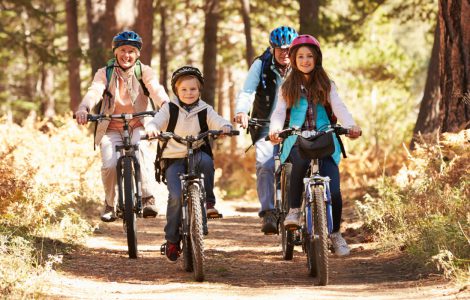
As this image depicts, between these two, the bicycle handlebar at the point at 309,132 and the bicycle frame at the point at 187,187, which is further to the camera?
the bicycle frame at the point at 187,187

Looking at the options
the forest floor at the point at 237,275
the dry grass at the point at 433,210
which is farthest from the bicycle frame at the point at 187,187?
the dry grass at the point at 433,210

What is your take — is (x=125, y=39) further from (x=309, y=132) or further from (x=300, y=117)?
(x=309, y=132)

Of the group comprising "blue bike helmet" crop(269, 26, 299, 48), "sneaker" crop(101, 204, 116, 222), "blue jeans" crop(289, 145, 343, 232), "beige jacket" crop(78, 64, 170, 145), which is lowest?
"sneaker" crop(101, 204, 116, 222)

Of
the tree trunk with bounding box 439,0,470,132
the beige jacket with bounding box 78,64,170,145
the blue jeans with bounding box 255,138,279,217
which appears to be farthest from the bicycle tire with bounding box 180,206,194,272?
the tree trunk with bounding box 439,0,470,132

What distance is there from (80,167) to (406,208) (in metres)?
6.94

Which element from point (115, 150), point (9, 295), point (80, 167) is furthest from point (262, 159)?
point (80, 167)

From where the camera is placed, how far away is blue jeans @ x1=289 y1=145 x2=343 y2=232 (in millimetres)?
8469

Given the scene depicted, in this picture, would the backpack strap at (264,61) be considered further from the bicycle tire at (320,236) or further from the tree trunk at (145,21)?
the tree trunk at (145,21)

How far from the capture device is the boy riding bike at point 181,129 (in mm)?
9188

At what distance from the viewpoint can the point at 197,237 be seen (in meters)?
8.53

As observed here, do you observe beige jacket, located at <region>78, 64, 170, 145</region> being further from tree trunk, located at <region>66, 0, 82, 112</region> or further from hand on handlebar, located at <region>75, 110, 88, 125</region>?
tree trunk, located at <region>66, 0, 82, 112</region>

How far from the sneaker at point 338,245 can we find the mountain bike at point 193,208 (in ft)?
3.79

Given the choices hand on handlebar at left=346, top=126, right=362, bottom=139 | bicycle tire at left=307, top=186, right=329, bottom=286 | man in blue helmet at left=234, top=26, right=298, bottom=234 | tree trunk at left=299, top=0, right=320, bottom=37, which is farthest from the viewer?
tree trunk at left=299, top=0, right=320, bottom=37

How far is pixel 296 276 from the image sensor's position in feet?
30.0
